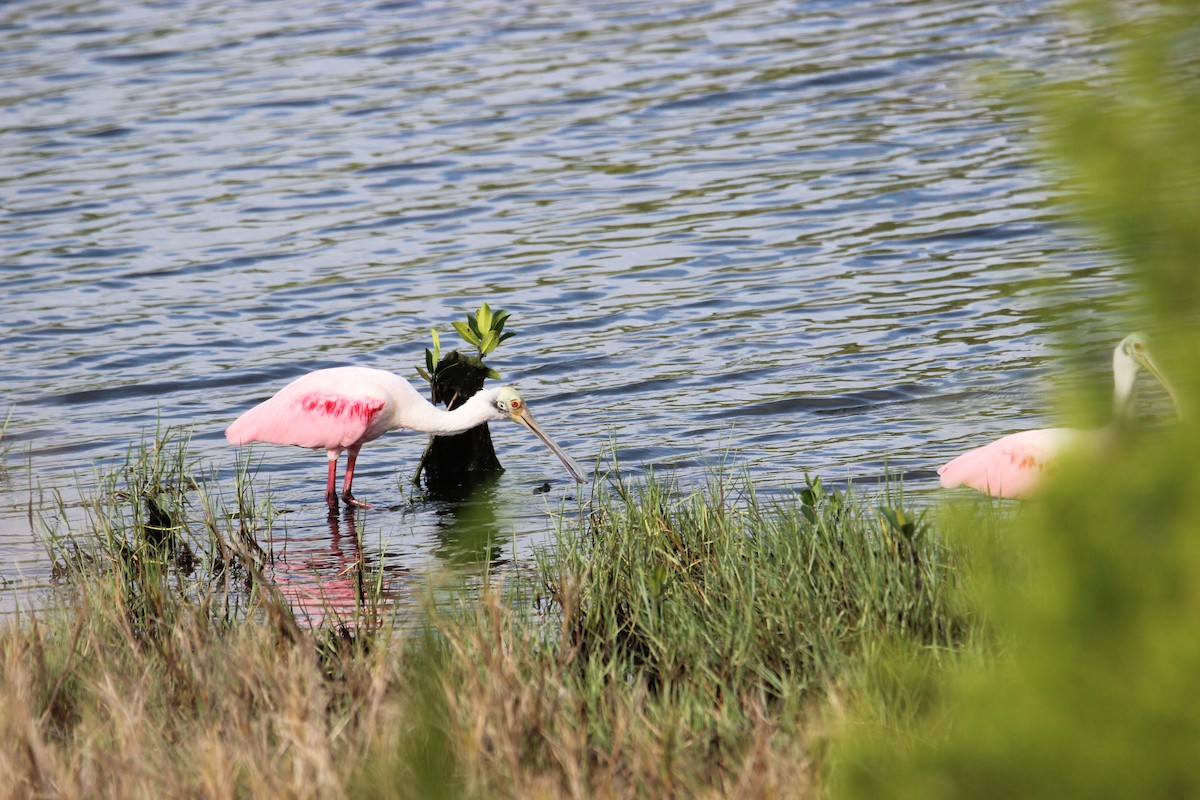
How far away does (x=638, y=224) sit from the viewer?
44.5 ft

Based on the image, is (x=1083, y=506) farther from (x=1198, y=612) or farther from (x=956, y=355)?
(x=956, y=355)

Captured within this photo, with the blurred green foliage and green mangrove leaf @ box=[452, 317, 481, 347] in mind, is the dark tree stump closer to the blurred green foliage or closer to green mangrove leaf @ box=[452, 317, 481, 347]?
green mangrove leaf @ box=[452, 317, 481, 347]

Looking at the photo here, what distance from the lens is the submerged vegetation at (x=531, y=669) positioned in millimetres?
3354

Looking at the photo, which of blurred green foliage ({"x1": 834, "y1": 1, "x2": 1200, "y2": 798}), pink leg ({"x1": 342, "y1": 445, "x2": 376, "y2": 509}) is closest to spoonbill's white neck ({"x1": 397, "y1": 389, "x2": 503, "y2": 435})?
pink leg ({"x1": 342, "y1": 445, "x2": 376, "y2": 509})

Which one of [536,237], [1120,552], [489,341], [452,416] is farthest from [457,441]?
[1120,552]

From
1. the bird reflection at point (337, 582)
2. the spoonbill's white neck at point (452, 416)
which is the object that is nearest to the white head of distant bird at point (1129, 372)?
the bird reflection at point (337, 582)

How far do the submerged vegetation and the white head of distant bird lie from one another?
3.64 ft

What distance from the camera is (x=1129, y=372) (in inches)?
92.5

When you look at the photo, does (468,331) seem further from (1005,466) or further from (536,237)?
(536,237)

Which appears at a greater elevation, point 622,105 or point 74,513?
point 622,105

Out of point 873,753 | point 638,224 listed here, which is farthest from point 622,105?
point 873,753

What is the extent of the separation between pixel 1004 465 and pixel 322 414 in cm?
368

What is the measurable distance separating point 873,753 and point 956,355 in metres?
7.51

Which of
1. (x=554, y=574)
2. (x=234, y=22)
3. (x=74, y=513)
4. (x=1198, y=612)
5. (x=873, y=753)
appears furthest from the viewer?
(x=234, y=22)
